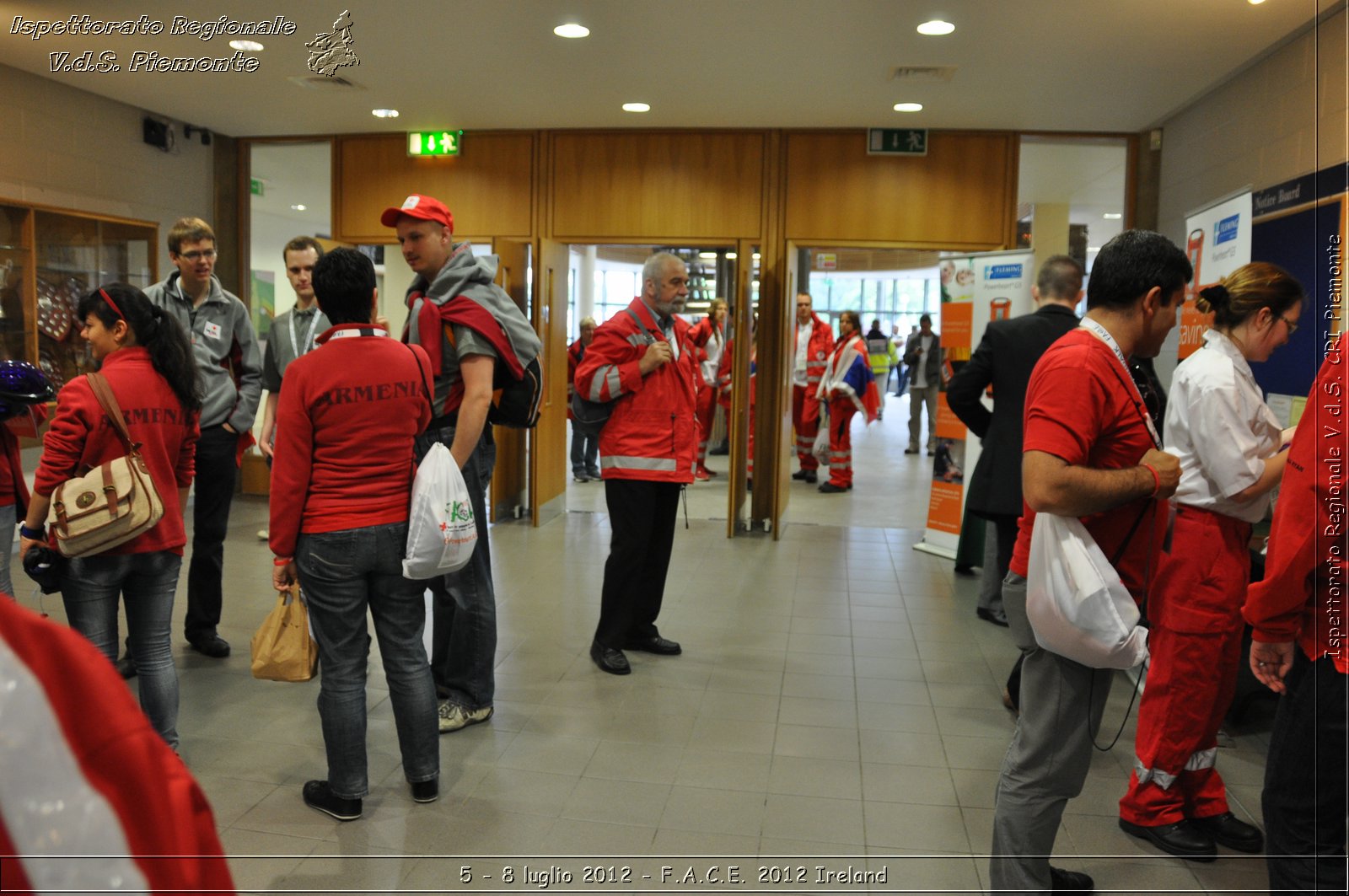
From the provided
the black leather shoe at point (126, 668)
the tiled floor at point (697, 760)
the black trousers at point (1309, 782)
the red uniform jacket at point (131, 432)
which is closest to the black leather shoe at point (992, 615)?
the tiled floor at point (697, 760)

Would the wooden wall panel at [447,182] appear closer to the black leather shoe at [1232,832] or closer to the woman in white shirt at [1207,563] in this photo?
the woman in white shirt at [1207,563]

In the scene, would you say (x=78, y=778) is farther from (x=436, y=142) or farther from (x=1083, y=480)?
(x=436, y=142)

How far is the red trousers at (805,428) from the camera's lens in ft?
31.4

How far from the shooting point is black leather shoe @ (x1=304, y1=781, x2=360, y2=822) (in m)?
2.70

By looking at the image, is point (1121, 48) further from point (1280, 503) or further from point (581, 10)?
point (1280, 503)

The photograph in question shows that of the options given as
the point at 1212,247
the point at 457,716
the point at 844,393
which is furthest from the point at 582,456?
the point at 1212,247

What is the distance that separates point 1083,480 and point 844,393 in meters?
7.10

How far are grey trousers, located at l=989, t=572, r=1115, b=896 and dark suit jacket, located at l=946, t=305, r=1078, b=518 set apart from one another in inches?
72.4

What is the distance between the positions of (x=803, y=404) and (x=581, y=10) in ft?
18.2

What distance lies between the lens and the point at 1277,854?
2.04m

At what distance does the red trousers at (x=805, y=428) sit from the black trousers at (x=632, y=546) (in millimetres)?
5621

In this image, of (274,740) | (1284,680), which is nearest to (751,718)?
(274,740)

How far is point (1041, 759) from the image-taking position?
6.75 ft

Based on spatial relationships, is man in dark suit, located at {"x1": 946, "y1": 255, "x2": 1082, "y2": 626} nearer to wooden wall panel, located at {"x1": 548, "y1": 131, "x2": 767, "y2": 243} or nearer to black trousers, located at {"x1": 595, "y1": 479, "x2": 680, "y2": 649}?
black trousers, located at {"x1": 595, "y1": 479, "x2": 680, "y2": 649}
